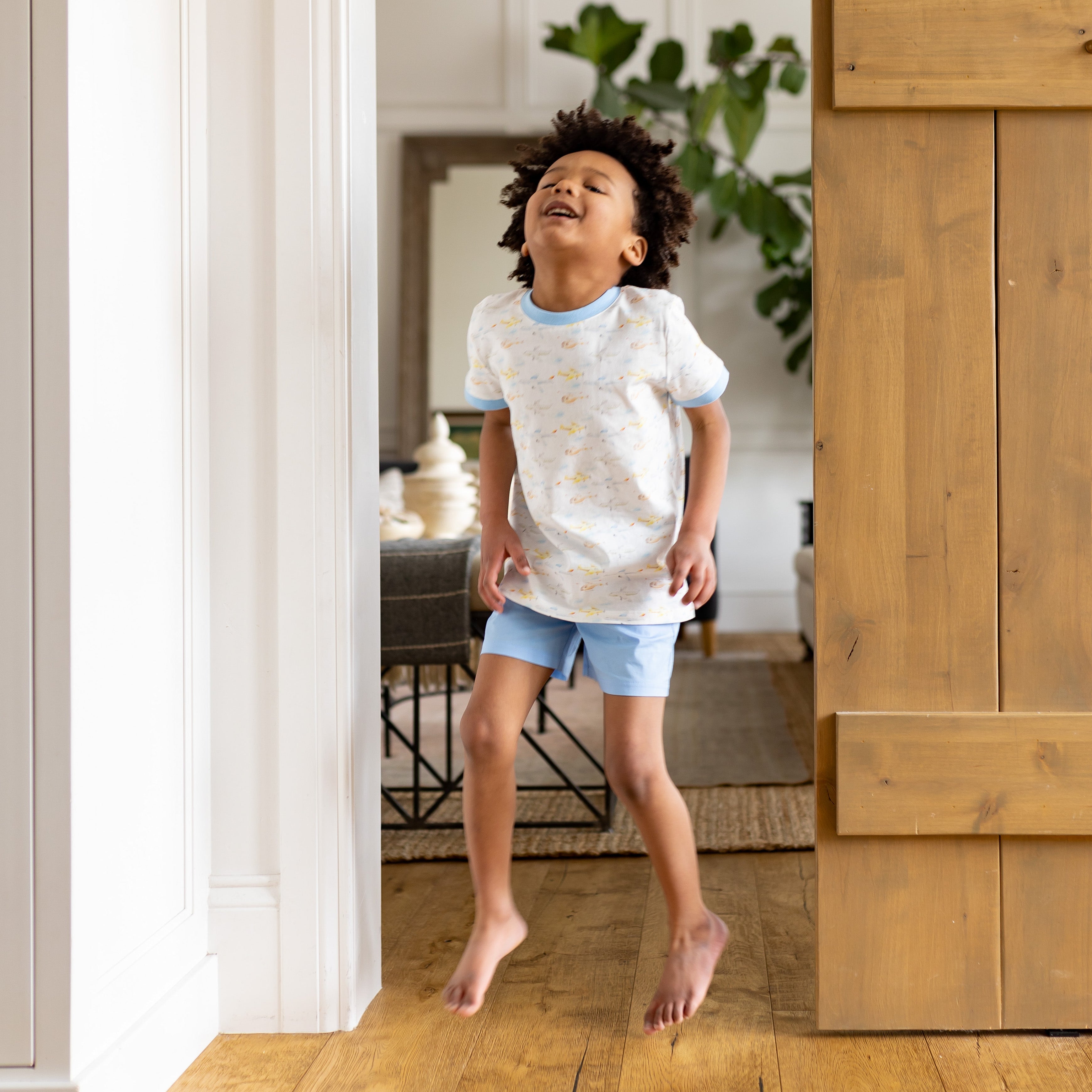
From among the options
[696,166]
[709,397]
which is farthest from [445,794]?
[696,166]

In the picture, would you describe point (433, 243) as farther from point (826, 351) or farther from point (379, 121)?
point (826, 351)

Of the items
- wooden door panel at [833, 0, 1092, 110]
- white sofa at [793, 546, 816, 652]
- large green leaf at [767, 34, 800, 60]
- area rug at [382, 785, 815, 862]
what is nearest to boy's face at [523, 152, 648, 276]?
wooden door panel at [833, 0, 1092, 110]

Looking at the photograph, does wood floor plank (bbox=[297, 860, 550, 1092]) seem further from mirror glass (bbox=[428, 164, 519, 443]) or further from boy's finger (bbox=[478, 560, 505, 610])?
mirror glass (bbox=[428, 164, 519, 443])

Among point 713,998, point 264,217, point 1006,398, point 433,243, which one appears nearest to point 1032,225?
point 1006,398

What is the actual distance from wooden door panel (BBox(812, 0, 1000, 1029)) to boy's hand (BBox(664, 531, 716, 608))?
0.44 ft

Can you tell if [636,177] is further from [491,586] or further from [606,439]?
[491,586]

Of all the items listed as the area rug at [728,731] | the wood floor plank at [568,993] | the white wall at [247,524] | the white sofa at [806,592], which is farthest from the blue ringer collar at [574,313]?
the white sofa at [806,592]

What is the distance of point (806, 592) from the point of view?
383 cm

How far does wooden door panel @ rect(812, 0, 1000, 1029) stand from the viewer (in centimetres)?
118

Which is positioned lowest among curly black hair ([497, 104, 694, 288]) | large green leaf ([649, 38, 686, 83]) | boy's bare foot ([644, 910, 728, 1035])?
boy's bare foot ([644, 910, 728, 1035])

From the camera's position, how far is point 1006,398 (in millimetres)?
1181

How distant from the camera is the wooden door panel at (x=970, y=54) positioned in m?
1.16

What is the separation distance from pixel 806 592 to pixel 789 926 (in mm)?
2412

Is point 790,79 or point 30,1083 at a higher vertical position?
point 790,79
